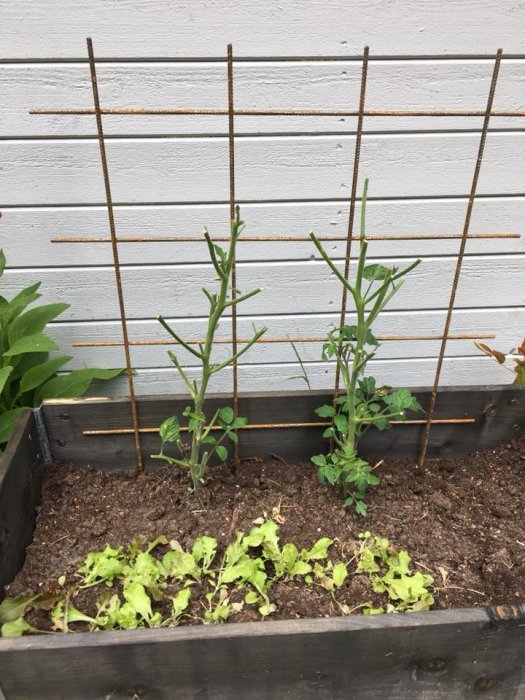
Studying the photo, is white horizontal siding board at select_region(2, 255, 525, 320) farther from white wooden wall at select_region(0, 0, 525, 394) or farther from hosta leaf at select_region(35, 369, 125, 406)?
hosta leaf at select_region(35, 369, 125, 406)

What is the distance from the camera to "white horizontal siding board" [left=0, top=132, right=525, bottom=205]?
160 cm

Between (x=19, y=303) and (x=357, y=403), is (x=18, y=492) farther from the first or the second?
(x=357, y=403)

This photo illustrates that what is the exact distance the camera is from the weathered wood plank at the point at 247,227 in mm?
1690

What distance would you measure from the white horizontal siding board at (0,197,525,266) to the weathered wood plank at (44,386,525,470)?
0.54 m

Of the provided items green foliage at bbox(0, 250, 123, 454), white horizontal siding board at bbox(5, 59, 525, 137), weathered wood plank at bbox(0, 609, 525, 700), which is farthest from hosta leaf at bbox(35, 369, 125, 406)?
weathered wood plank at bbox(0, 609, 525, 700)

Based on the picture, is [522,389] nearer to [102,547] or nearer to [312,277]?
[312,277]

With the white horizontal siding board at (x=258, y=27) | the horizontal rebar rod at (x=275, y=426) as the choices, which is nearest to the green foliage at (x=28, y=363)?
the horizontal rebar rod at (x=275, y=426)

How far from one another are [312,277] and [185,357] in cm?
53

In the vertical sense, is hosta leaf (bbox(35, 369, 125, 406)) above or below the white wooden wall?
below

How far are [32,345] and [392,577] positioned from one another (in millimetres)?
1056

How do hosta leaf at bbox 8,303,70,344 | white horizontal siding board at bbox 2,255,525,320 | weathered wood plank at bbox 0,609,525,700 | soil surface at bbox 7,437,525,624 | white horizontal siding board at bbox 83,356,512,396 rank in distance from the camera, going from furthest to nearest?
white horizontal siding board at bbox 83,356,512,396
white horizontal siding board at bbox 2,255,525,320
hosta leaf at bbox 8,303,70,344
soil surface at bbox 7,437,525,624
weathered wood plank at bbox 0,609,525,700

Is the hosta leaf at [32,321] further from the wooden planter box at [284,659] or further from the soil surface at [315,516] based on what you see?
the wooden planter box at [284,659]

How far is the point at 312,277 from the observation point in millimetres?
1845

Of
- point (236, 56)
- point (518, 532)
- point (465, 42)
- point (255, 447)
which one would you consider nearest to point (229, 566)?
point (255, 447)
